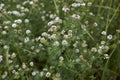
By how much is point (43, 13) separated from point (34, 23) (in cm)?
12

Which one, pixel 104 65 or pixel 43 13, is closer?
pixel 104 65

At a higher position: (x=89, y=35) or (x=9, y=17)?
(x=9, y=17)

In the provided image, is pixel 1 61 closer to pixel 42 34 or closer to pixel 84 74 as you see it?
pixel 42 34

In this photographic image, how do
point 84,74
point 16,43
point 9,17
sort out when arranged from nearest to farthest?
point 84,74, point 16,43, point 9,17

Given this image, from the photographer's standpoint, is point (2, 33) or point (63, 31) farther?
point (2, 33)

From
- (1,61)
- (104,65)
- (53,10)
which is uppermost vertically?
(53,10)

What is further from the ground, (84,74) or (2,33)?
(2,33)

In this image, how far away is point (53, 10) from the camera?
283 cm

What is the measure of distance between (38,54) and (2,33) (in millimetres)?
337

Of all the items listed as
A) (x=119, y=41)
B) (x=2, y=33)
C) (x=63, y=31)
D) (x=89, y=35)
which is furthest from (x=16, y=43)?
(x=119, y=41)

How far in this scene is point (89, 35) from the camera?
2457 mm

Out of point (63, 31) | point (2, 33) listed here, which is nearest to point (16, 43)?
point (2, 33)

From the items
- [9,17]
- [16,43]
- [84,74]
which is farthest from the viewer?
[9,17]

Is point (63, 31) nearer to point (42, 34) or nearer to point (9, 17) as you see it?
point (42, 34)
